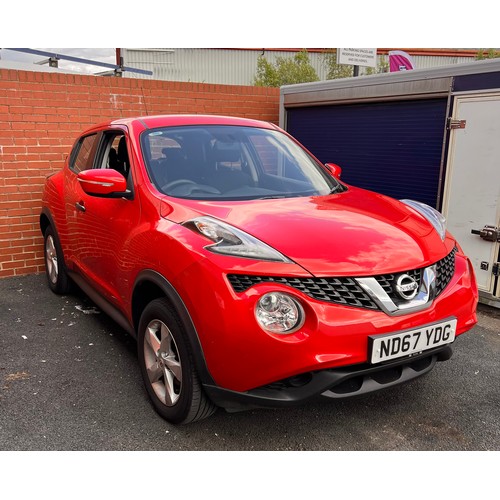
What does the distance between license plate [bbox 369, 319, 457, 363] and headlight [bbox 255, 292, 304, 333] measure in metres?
0.36

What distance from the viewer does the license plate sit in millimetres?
2269

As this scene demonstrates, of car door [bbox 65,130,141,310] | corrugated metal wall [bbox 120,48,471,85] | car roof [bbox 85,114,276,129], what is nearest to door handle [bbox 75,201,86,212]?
car door [bbox 65,130,141,310]

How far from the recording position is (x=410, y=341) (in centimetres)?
237

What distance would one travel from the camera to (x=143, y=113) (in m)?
6.48

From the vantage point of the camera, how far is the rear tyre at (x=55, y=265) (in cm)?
481

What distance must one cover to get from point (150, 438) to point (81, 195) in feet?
6.99

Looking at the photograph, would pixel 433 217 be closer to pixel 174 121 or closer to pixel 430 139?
pixel 174 121

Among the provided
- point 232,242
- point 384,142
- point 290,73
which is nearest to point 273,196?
point 232,242

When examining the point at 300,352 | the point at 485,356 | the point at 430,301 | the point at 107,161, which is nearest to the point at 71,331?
the point at 107,161

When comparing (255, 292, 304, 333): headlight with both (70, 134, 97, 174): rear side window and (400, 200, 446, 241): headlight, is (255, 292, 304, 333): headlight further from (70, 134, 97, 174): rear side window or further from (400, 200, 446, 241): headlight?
(70, 134, 97, 174): rear side window

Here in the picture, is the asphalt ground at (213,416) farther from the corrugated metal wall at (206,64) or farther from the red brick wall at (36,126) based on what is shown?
the corrugated metal wall at (206,64)

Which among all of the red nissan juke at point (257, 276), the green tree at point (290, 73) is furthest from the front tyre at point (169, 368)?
the green tree at point (290, 73)

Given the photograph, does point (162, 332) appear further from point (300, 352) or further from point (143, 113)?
point (143, 113)

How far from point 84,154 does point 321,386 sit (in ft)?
10.2
